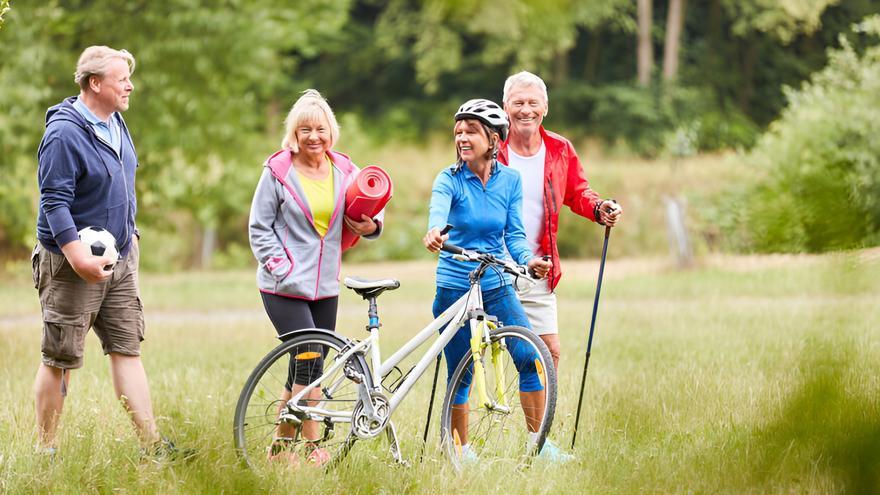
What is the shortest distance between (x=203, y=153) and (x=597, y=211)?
1674 cm

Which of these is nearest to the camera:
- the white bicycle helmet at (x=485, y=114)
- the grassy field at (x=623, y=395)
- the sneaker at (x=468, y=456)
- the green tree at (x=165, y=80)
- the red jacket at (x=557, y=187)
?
the grassy field at (x=623, y=395)

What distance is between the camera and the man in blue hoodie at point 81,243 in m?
4.25

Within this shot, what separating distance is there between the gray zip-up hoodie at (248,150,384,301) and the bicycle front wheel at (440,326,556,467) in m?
0.71

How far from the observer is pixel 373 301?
427cm

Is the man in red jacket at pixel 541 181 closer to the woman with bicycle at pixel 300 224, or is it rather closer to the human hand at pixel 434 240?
the woman with bicycle at pixel 300 224

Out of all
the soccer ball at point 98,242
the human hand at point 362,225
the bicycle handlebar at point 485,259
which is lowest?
the soccer ball at point 98,242

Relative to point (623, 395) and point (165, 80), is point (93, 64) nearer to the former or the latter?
point (623, 395)

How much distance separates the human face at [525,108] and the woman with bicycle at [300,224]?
2.69 ft

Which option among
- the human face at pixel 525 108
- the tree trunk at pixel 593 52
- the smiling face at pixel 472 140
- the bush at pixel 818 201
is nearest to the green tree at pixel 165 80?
the human face at pixel 525 108

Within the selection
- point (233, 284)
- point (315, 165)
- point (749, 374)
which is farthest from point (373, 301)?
point (233, 284)

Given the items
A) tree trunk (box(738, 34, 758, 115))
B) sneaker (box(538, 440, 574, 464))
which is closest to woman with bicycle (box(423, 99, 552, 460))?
sneaker (box(538, 440, 574, 464))

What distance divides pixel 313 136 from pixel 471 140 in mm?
643

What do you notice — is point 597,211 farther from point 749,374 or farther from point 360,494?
point 749,374

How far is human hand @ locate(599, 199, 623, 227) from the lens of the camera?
4.79 meters
